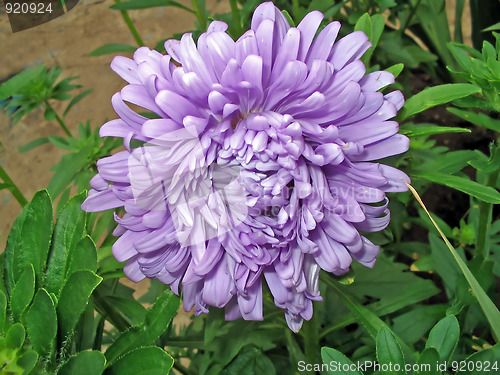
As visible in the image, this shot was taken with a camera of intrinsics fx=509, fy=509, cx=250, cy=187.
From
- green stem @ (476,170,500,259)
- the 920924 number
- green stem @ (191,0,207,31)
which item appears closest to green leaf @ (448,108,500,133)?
green stem @ (476,170,500,259)

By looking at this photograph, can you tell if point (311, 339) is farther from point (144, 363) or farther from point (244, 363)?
point (144, 363)

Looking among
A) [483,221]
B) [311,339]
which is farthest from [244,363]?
[483,221]

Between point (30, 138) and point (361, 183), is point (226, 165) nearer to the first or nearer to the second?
point (361, 183)

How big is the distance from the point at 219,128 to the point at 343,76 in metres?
0.15

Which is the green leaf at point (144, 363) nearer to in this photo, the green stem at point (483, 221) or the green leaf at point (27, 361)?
the green leaf at point (27, 361)

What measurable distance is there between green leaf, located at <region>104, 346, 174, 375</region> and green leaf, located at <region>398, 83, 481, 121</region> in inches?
17.0

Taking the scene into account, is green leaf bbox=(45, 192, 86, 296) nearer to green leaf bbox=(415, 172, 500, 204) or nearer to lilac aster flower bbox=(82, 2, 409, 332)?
lilac aster flower bbox=(82, 2, 409, 332)

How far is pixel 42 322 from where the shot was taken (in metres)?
0.51

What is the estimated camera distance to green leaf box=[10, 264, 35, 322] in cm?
54

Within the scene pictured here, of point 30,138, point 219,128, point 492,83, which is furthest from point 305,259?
point 30,138

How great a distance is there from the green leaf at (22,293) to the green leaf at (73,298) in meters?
0.03

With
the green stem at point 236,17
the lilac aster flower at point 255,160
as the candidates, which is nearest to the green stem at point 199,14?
the green stem at point 236,17

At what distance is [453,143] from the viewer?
1.54m

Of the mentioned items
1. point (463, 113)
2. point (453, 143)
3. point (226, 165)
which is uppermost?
point (226, 165)
